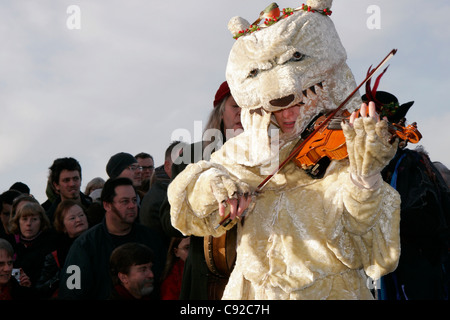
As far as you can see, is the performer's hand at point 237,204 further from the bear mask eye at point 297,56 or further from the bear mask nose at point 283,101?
the bear mask eye at point 297,56

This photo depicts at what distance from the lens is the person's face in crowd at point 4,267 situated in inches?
238

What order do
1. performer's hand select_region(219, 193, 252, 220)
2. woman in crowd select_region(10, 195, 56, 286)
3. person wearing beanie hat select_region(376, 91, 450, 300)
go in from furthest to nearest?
woman in crowd select_region(10, 195, 56, 286)
person wearing beanie hat select_region(376, 91, 450, 300)
performer's hand select_region(219, 193, 252, 220)

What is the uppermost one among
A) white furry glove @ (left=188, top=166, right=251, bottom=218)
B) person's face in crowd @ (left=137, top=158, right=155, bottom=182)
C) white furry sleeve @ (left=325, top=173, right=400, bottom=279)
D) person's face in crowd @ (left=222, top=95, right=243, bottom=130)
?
person's face in crowd @ (left=137, top=158, right=155, bottom=182)

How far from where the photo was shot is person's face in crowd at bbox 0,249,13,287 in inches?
238

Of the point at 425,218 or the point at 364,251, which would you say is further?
the point at 425,218

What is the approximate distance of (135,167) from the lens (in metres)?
7.42

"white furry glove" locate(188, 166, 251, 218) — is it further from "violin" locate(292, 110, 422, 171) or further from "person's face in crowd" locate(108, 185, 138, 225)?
"person's face in crowd" locate(108, 185, 138, 225)

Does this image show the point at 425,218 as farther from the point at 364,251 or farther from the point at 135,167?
the point at 135,167

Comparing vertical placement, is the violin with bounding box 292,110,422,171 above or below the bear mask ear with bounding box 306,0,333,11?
below

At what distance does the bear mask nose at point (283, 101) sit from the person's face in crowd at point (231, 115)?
3.33ft

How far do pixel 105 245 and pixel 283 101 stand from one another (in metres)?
2.48

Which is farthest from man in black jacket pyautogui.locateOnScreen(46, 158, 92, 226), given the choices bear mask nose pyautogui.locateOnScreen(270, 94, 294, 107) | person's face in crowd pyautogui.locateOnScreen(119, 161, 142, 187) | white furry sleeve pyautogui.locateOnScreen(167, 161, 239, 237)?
bear mask nose pyautogui.locateOnScreen(270, 94, 294, 107)
